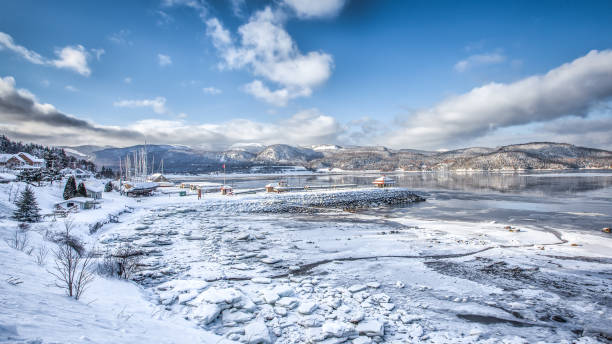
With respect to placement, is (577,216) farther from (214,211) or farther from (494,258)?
(214,211)

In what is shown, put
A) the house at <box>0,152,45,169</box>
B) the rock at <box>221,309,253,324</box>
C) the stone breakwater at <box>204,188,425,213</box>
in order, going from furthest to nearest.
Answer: the house at <box>0,152,45,169</box> → the stone breakwater at <box>204,188,425,213</box> → the rock at <box>221,309,253,324</box>

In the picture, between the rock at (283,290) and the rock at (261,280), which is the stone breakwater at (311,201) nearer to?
the rock at (261,280)

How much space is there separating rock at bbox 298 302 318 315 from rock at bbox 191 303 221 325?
227 centimetres

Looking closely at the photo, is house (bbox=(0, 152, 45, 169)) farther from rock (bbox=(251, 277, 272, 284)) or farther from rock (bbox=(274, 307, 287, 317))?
rock (bbox=(274, 307, 287, 317))

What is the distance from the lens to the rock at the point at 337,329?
6.34m

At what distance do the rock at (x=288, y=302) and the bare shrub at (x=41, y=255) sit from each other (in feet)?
24.5

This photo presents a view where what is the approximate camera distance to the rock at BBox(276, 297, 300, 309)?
7.77 meters

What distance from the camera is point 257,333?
6.23m

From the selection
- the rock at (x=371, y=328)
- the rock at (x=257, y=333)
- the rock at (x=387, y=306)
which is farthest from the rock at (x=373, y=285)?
the rock at (x=257, y=333)

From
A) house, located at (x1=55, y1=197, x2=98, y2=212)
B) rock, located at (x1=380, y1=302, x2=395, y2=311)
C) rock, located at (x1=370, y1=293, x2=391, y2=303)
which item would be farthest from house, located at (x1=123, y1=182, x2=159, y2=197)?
rock, located at (x1=380, y1=302, x2=395, y2=311)

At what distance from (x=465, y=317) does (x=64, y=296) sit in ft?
33.4

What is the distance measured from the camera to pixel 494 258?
12422mm

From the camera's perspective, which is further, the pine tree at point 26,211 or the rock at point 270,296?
the pine tree at point 26,211

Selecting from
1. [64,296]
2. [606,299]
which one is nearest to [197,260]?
[64,296]
